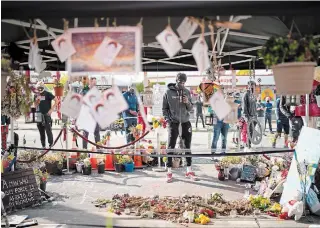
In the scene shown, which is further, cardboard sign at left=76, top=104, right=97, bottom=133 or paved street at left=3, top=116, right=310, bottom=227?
paved street at left=3, top=116, right=310, bottom=227

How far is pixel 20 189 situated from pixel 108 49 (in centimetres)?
313

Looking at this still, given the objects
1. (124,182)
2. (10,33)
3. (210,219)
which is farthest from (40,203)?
(10,33)

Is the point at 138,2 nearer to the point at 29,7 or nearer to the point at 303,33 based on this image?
the point at 29,7

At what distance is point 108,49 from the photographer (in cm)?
262

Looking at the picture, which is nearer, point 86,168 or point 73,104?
point 73,104

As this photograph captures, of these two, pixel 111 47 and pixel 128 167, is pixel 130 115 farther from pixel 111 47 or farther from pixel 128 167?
pixel 111 47

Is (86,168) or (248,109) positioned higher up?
(248,109)

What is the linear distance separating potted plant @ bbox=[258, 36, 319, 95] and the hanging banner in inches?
38.5

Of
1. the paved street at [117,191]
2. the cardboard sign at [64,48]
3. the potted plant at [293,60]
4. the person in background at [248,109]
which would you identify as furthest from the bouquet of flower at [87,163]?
the potted plant at [293,60]

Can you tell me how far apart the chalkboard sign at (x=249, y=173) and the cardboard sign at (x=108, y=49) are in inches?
178

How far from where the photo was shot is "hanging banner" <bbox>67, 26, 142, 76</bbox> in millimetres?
2623

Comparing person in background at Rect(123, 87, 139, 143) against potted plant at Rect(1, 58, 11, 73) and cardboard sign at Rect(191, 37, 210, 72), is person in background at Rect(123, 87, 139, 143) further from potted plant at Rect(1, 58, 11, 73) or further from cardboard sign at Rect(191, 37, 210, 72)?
cardboard sign at Rect(191, 37, 210, 72)

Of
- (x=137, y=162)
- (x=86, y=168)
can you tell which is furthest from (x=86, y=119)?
(x=137, y=162)

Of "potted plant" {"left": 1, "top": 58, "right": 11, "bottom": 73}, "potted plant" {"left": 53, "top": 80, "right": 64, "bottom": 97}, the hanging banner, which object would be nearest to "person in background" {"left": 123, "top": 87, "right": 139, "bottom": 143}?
"potted plant" {"left": 53, "top": 80, "right": 64, "bottom": 97}
